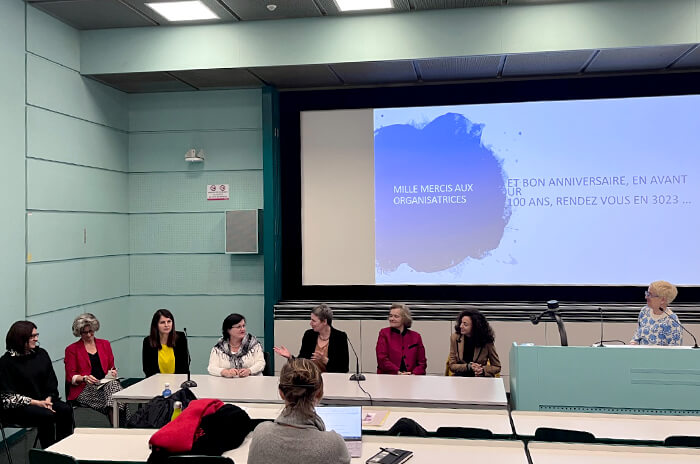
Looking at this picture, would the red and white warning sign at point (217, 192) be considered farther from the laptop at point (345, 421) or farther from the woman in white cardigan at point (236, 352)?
the laptop at point (345, 421)

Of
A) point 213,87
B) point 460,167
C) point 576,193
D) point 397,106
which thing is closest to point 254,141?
point 213,87

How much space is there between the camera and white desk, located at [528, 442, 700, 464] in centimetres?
317

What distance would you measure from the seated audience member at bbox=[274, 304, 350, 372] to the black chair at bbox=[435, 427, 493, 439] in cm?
222

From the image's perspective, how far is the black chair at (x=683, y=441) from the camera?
10.9 feet

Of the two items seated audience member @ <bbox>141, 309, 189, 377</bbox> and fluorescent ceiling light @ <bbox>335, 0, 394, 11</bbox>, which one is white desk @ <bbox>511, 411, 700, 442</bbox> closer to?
seated audience member @ <bbox>141, 309, 189, 377</bbox>

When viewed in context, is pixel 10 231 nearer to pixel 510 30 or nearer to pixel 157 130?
pixel 157 130

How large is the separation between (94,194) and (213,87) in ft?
5.90

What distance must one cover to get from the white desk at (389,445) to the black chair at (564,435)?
22 cm

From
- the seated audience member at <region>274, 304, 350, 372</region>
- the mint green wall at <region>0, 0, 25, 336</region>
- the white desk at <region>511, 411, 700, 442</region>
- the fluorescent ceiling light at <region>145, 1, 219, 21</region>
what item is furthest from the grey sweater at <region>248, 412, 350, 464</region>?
the fluorescent ceiling light at <region>145, 1, 219, 21</region>

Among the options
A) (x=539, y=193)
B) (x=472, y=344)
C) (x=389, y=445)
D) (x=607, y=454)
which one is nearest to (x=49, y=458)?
(x=389, y=445)

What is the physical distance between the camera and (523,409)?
448cm

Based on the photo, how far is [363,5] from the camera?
6.32 metres

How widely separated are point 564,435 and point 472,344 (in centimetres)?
209

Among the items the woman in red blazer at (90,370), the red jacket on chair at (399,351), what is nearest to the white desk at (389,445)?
Result: the woman in red blazer at (90,370)
